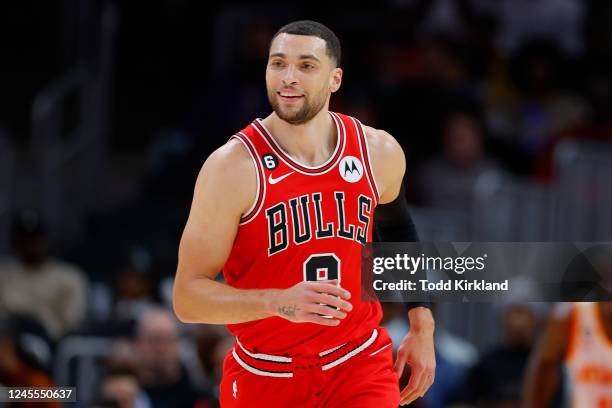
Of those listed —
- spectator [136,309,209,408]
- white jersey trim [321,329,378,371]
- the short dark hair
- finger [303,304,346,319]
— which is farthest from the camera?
spectator [136,309,209,408]

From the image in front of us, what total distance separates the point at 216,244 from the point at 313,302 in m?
0.57

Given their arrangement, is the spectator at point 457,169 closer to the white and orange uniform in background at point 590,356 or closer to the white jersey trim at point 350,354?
the white and orange uniform in background at point 590,356

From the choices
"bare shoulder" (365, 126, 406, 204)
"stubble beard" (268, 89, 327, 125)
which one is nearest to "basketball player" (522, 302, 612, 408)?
"bare shoulder" (365, 126, 406, 204)

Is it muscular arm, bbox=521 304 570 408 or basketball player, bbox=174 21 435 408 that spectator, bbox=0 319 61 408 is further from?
muscular arm, bbox=521 304 570 408

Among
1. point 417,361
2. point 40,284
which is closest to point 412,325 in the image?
point 417,361

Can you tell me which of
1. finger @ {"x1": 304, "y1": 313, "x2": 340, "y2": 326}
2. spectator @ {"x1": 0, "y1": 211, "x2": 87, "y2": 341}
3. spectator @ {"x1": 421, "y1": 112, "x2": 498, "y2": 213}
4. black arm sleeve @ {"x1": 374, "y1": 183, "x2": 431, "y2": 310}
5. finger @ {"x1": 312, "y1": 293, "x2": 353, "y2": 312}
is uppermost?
spectator @ {"x1": 421, "y1": 112, "x2": 498, "y2": 213}

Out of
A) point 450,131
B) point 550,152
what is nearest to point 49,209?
point 450,131

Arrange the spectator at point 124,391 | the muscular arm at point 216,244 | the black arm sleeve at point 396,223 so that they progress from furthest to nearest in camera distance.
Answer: the spectator at point 124,391 → the black arm sleeve at point 396,223 → the muscular arm at point 216,244

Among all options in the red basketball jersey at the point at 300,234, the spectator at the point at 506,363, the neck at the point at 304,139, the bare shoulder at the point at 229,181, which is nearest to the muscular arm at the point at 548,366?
the spectator at the point at 506,363

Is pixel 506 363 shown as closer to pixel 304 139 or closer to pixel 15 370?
pixel 15 370

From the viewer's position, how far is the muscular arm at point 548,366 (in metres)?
7.62

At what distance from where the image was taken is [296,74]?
16.6 ft

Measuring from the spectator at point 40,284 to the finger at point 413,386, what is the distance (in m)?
5.02

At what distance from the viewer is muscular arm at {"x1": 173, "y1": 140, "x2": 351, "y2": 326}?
16.0 ft
